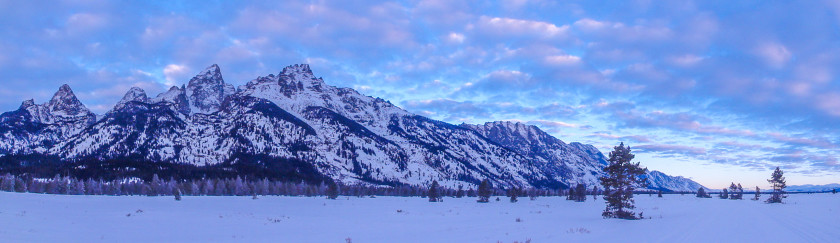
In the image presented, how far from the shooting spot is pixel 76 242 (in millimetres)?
21344

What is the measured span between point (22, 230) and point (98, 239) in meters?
5.05

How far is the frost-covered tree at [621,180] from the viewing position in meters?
43.2

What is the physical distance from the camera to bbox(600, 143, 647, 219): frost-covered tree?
43.2 meters

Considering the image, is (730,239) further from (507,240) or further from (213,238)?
(213,238)

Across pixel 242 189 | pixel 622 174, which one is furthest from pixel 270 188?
pixel 622 174

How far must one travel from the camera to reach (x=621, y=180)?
4403 cm

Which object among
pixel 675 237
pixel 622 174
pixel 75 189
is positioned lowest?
pixel 75 189

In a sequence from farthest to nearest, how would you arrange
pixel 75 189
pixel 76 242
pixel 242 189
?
1. pixel 242 189
2. pixel 75 189
3. pixel 76 242

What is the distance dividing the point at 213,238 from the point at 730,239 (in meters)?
26.1

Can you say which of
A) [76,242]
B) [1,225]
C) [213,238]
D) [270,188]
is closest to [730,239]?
[213,238]

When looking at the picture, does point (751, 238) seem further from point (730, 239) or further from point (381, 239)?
point (381, 239)

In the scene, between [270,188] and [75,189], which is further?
[270,188]

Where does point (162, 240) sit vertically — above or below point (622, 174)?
below

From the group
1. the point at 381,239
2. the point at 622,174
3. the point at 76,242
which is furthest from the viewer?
the point at 622,174
